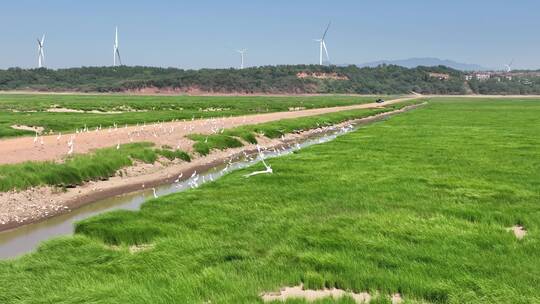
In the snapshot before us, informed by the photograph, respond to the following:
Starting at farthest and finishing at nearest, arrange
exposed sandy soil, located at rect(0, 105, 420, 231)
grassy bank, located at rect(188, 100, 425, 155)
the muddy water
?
grassy bank, located at rect(188, 100, 425, 155) → exposed sandy soil, located at rect(0, 105, 420, 231) → the muddy water

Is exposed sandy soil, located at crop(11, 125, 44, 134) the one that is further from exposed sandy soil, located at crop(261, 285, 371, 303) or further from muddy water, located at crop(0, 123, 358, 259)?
exposed sandy soil, located at crop(261, 285, 371, 303)

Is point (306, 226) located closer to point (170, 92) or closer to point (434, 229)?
point (434, 229)

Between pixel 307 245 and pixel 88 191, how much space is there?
1311 centimetres

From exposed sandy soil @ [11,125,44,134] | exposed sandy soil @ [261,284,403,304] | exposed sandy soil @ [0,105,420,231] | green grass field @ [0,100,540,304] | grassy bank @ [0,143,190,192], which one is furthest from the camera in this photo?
exposed sandy soil @ [11,125,44,134]

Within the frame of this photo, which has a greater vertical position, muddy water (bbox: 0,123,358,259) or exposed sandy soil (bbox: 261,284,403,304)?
exposed sandy soil (bbox: 261,284,403,304)

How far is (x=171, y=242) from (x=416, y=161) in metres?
16.6

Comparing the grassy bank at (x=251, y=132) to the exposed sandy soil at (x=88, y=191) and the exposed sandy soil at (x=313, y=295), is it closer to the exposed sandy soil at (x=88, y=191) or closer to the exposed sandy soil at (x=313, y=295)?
the exposed sandy soil at (x=88, y=191)

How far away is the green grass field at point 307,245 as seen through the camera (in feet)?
29.4

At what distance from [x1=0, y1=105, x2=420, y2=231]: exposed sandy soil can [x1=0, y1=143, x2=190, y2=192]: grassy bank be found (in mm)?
345

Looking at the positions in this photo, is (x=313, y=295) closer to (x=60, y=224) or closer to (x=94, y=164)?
(x=60, y=224)

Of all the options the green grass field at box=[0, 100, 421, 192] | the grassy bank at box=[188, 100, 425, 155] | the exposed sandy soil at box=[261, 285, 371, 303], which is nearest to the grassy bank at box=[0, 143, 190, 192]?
the green grass field at box=[0, 100, 421, 192]

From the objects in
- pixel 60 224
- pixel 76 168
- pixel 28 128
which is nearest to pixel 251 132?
pixel 28 128

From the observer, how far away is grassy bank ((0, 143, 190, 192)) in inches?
787

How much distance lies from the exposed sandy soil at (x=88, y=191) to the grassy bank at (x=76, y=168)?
35cm
